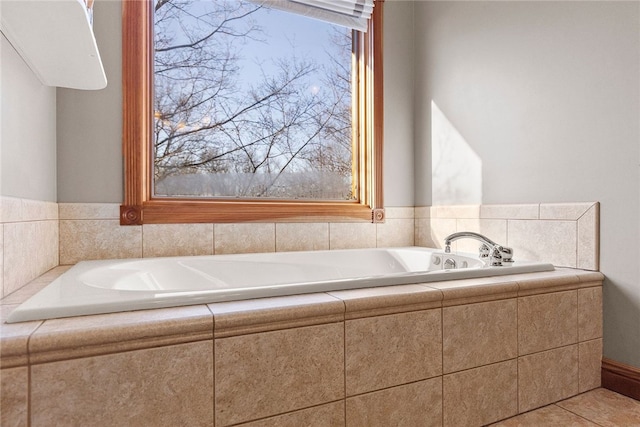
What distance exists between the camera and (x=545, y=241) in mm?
1867

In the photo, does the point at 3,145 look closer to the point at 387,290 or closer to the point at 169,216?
the point at 169,216

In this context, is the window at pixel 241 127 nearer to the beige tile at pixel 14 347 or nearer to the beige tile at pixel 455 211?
the beige tile at pixel 455 211

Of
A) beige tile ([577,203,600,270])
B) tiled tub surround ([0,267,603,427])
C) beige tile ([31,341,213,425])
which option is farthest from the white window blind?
beige tile ([31,341,213,425])

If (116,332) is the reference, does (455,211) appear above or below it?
above

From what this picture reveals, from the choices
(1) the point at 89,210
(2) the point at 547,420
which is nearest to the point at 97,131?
(1) the point at 89,210

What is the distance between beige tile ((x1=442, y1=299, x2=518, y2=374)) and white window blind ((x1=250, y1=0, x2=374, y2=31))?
1823mm

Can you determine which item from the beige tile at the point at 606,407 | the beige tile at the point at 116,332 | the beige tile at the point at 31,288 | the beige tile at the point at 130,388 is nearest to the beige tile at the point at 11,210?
the beige tile at the point at 31,288

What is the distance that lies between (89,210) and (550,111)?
223 cm

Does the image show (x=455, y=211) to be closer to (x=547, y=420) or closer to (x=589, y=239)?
(x=589, y=239)

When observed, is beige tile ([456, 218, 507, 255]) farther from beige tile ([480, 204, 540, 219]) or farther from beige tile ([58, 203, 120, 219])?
beige tile ([58, 203, 120, 219])

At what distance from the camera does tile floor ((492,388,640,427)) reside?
1.37m

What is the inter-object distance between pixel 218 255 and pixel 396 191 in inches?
49.2

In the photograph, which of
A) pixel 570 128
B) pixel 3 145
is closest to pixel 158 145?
pixel 3 145

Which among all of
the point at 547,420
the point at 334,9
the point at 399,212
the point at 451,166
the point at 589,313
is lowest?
the point at 547,420
